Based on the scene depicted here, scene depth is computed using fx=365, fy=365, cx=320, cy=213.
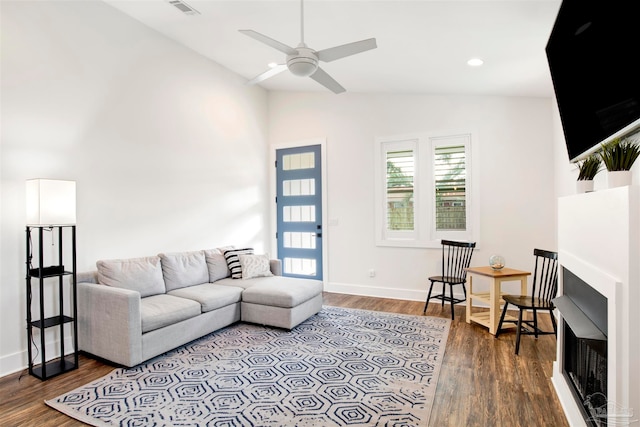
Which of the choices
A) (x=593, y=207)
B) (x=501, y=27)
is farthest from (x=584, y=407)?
(x=501, y=27)

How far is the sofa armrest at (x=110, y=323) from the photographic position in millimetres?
2887

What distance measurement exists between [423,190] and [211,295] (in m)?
3.08

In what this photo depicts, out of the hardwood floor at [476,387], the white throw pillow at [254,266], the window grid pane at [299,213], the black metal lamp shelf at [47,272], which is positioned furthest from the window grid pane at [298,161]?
the black metal lamp shelf at [47,272]

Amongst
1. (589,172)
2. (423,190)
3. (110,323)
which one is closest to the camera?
(589,172)

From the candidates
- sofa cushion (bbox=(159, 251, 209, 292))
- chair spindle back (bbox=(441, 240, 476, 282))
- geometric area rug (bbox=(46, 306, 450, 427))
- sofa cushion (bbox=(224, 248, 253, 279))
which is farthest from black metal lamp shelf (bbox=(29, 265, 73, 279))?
chair spindle back (bbox=(441, 240, 476, 282))

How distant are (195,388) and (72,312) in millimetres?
1566

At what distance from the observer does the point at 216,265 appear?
14.6 feet

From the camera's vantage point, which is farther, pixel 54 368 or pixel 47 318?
pixel 47 318

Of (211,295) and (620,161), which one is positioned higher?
(620,161)

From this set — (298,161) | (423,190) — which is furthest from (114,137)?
(423,190)

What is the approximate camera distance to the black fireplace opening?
177cm

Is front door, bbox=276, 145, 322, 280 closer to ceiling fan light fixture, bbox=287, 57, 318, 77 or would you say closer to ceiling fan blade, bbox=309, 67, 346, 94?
ceiling fan blade, bbox=309, 67, 346, 94

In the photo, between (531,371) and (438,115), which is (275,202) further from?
(531,371)

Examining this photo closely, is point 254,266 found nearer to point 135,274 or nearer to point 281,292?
point 281,292
